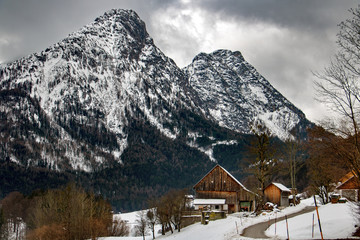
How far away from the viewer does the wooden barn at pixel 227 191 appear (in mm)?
61062

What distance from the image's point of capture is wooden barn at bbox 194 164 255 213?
200 ft

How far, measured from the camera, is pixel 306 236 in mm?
21688

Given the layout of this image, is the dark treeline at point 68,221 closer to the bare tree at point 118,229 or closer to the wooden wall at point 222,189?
the bare tree at point 118,229

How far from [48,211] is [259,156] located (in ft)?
146

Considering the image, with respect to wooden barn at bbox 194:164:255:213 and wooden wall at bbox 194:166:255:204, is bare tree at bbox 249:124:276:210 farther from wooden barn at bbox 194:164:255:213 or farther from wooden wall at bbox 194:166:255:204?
wooden wall at bbox 194:166:255:204

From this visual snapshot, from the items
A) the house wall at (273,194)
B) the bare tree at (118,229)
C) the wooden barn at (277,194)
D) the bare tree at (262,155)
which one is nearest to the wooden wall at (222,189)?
the house wall at (273,194)

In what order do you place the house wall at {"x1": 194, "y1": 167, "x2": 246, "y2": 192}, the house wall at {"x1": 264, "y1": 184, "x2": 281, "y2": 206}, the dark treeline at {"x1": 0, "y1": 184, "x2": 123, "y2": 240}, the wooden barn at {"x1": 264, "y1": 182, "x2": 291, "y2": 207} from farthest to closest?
1. the house wall at {"x1": 194, "y1": 167, "x2": 246, "y2": 192}
2. the house wall at {"x1": 264, "y1": 184, "x2": 281, "y2": 206}
3. the wooden barn at {"x1": 264, "y1": 182, "x2": 291, "y2": 207}
4. the dark treeline at {"x1": 0, "y1": 184, "x2": 123, "y2": 240}

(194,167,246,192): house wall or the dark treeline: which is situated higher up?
(194,167,246,192): house wall

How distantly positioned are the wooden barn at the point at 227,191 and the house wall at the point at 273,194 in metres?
2.95

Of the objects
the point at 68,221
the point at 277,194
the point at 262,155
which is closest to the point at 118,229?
the point at 68,221

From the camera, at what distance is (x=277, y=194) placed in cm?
5984

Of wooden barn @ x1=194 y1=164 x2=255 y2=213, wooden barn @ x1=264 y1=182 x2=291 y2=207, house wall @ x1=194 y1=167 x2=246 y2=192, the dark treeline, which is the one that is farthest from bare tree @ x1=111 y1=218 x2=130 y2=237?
wooden barn @ x1=264 y1=182 x2=291 y2=207

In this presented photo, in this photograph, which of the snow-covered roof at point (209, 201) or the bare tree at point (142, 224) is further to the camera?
the bare tree at point (142, 224)

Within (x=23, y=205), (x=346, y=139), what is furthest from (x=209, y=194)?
(x=23, y=205)
